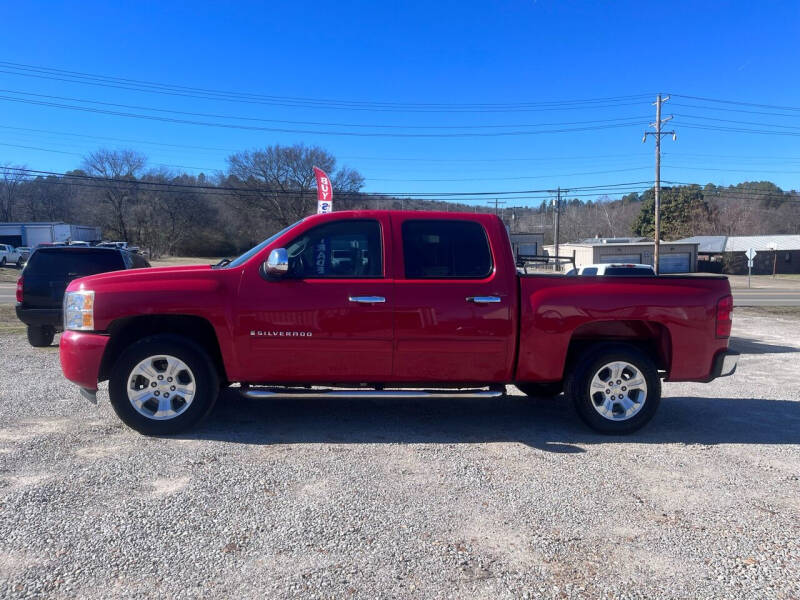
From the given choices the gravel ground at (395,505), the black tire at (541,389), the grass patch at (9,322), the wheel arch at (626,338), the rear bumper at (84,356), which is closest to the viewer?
the gravel ground at (395,505)

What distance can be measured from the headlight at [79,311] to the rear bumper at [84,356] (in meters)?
0.08

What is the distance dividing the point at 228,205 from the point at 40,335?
5942 centimetres

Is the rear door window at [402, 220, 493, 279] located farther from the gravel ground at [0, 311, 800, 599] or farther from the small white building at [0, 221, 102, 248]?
the small white building at [0, 221, 102, 248]

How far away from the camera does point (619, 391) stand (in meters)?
5.19

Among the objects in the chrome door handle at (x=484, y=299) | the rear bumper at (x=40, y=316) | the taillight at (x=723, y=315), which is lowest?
the rear bumper at (x=40, y=316)

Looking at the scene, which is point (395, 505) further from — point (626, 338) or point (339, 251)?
point (626, 338)

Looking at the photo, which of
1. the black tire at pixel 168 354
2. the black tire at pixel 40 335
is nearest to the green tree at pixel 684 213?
the black tire at pixel 40 335

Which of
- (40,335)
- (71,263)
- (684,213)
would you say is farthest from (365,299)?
(684,213)

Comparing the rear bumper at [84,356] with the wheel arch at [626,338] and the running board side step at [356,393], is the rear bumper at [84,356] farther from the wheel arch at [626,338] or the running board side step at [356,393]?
the wheel arch at [626,338]

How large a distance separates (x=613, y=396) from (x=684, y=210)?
8272cm

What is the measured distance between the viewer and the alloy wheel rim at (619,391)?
17.0ft

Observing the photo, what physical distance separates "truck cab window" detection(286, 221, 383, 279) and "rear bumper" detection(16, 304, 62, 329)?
599 cm

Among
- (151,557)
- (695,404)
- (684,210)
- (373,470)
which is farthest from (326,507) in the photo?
(684,210)

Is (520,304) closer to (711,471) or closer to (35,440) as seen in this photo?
(711,471)
